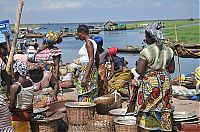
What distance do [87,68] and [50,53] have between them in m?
1.61

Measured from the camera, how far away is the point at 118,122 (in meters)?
4.86

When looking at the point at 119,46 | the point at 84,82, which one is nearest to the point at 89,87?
the point at 84,82

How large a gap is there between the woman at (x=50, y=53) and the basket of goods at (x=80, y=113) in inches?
51.6

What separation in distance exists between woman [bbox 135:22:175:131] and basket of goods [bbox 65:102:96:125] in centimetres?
125

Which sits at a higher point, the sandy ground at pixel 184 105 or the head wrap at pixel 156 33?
the head wrap at pixel 156 33

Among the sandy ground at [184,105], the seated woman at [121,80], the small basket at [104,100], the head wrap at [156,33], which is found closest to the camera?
the head wrap at [156,33]

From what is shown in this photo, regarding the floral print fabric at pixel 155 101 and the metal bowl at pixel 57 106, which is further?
the metal bowl at pixel 57 106

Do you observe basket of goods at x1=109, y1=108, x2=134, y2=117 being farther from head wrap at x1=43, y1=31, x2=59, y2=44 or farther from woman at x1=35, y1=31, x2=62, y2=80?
head wrap at x1=43, y1=31, x2=59, y2=44

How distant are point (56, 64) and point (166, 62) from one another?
274 cm

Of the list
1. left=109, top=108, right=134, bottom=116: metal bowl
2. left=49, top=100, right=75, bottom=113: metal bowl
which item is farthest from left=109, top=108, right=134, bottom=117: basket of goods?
left=49, top=100, right=75, bottom=113: metal bowl

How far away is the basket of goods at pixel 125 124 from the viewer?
475cm

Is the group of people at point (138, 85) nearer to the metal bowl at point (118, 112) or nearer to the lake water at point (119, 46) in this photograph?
the metal bowl at point (118, 112)

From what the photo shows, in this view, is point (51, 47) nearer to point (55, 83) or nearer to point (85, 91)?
point (55, 83)

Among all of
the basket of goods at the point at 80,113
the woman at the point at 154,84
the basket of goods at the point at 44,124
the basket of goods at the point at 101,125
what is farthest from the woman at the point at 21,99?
the woman at the point at 154,84
